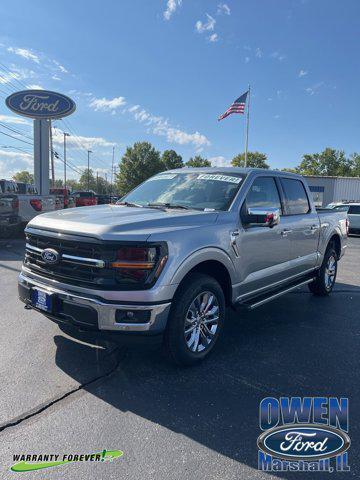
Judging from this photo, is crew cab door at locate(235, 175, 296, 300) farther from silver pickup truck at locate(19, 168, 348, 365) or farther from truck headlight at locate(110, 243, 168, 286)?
truck headlight at locate(110, 243, 168, 286)

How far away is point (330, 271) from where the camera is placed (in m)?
6.72

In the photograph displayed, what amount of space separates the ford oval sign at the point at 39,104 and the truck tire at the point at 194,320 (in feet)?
62.5

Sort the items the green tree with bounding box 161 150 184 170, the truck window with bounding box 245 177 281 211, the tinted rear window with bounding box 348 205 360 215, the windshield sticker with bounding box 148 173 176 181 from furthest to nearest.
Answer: the green tree with bounding box 161 150 184 170 < the tinted rear window with bounding box 348 205 360 215 < the windshield sticker with bounding box 148 173 176 181 < the truck window with bounding box 245 177 281 211

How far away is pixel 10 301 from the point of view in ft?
18.4

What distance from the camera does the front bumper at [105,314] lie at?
3.14m

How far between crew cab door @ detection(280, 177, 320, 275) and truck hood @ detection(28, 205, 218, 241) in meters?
1.75

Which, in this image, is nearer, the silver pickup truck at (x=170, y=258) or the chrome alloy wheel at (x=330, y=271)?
the silver pickup truck at (x=170, y=258)

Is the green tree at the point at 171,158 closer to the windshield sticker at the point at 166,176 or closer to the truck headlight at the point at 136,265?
the windshield sticker at the point at 166,176

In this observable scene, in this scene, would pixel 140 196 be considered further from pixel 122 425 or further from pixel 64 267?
pixel 122 425

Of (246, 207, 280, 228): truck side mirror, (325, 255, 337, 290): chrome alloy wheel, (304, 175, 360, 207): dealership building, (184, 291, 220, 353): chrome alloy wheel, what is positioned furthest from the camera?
(304, 175, 360, 207): dealership building

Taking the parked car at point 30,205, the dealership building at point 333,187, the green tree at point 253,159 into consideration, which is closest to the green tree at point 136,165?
the green tree at point 253,159

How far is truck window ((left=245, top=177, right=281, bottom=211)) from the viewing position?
14.7ft

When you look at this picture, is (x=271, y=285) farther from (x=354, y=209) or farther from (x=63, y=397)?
(x=354, y=209)

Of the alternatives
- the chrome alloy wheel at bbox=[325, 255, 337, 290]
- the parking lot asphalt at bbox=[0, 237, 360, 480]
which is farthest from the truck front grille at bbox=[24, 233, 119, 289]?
the chrome alloy wheel at bbox=[325, 255, 337, 290]
